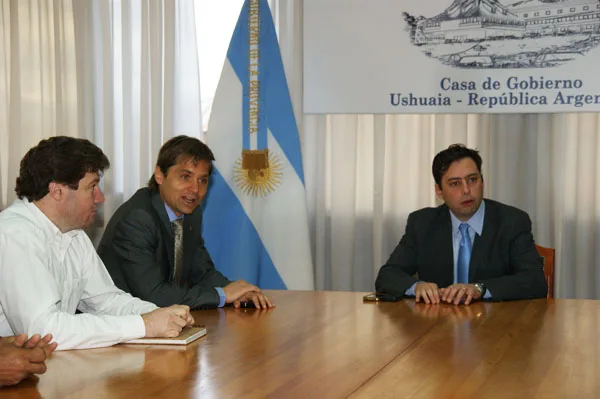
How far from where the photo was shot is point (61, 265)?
2855 millimetres

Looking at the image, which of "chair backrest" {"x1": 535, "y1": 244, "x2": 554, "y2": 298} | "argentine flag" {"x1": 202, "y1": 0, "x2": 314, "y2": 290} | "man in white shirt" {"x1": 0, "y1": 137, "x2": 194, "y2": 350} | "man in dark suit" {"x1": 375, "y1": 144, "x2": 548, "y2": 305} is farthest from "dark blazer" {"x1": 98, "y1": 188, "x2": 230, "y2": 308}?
"chair backrest" {"x1": 535, "y1": 244, "x2": 554, "y2": 298}

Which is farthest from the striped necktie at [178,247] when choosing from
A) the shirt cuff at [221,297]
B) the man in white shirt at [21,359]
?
the man in white shirt at [21,359]

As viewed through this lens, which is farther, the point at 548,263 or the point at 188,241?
the point at 548,263

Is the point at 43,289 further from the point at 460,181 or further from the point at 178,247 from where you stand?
the point at 460,181

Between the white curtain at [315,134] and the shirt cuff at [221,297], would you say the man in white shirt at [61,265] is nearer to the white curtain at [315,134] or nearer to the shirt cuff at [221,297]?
the shirt cuff at [221,297]

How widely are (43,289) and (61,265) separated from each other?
0.28 m

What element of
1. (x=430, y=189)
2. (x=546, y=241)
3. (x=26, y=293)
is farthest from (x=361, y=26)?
(x=26, y=293)

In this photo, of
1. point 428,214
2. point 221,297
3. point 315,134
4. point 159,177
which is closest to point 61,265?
point 221,297

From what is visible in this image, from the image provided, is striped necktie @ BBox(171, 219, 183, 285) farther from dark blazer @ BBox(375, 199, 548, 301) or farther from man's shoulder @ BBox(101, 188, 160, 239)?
dark blazer @ BBox(375, 199, 548, 301)

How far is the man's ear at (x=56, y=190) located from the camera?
9.12 ft

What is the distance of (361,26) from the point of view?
5.23 meters

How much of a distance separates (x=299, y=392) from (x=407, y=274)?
1.91 metres

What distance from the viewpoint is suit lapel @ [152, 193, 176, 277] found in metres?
3.66

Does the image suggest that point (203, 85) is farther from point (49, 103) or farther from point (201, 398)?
point (201, 398)
